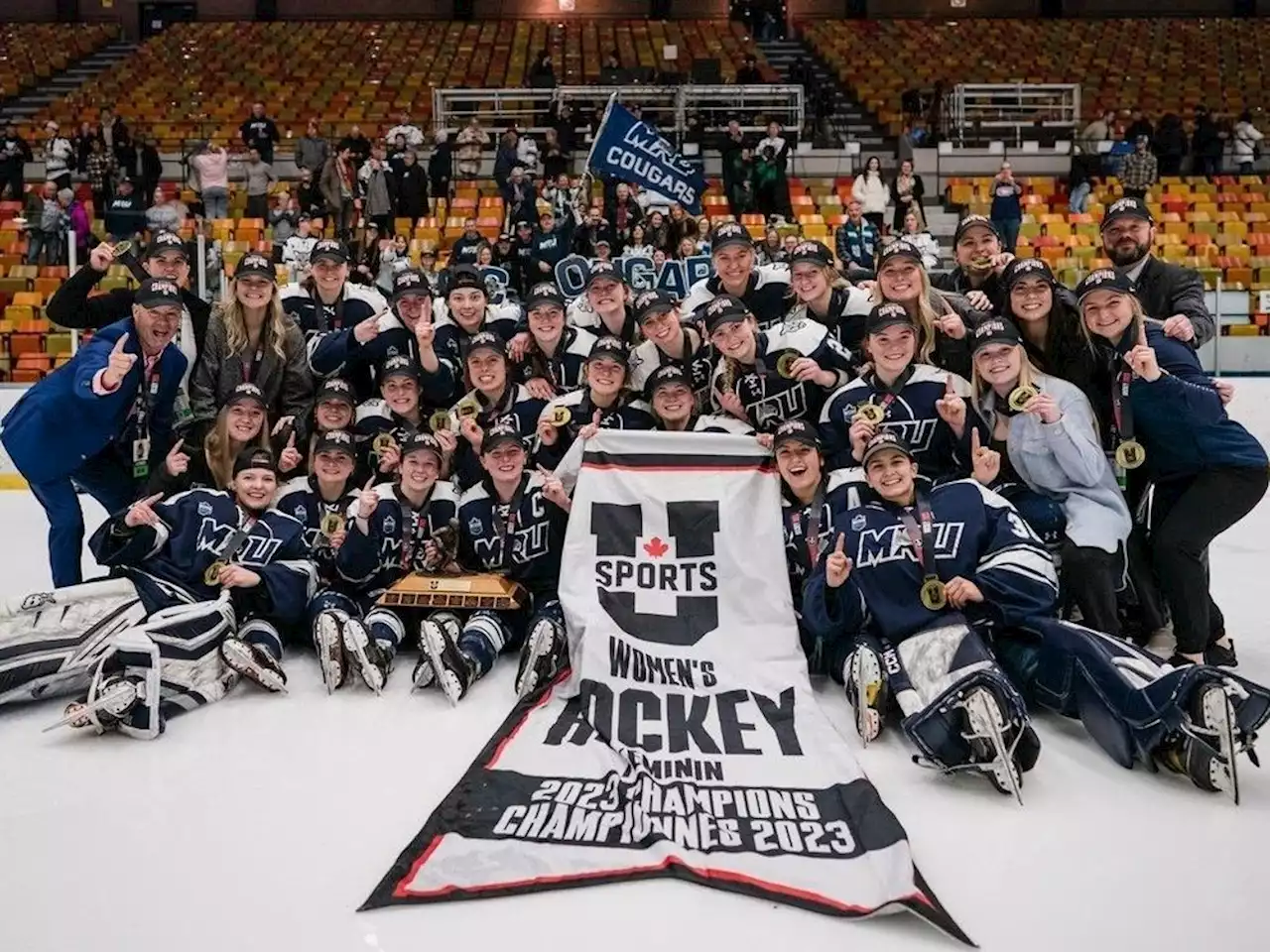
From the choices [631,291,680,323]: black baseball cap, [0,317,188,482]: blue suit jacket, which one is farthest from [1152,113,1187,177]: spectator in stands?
[0,317,188,482]: blue suit jacket

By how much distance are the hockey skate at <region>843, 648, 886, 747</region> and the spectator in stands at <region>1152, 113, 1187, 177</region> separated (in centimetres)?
1306

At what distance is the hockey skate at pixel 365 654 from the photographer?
12.0 ft

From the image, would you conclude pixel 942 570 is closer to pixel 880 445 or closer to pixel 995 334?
pixel 880 445

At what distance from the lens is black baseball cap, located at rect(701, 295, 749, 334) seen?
4.13 metres

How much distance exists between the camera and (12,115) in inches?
660

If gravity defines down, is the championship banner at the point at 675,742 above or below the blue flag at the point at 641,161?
below

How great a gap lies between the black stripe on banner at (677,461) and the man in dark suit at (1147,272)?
4.78 feet

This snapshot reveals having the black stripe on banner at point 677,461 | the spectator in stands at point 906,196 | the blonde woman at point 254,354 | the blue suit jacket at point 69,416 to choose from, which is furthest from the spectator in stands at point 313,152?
the black stripe on banner at point 677,461

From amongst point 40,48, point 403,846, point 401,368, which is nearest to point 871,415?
point 401,368

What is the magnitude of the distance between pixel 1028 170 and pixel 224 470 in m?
11.8

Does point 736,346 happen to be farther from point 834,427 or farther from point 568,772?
point 568,772

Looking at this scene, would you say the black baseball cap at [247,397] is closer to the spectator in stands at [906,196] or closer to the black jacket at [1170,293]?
the black jacket at [1170,293]

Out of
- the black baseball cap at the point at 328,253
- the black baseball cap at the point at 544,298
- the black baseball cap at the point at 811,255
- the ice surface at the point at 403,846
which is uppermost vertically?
the black baseball cap at the point at 328,253

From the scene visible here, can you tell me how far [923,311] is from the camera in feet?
13.3
